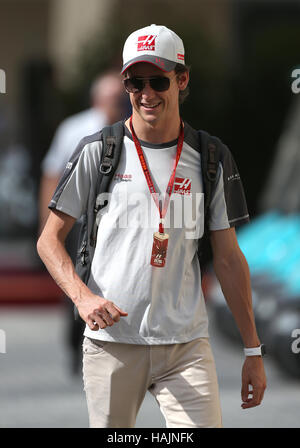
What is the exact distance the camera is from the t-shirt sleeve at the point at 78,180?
388 centimetres

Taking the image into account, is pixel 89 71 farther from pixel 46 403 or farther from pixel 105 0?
pixel 46 403

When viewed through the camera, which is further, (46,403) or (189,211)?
(46,403)

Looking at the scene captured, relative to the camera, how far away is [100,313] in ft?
11.9

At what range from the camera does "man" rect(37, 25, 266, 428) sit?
385 cm

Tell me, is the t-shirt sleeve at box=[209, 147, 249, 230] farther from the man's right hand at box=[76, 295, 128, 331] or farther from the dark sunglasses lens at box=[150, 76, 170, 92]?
the man's right hand at box=[76, 295, 128, 331]

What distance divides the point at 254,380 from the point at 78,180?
95 centimetres

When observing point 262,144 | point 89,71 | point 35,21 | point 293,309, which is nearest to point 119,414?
point 293,309

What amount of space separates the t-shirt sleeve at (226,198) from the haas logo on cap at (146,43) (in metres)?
0.46

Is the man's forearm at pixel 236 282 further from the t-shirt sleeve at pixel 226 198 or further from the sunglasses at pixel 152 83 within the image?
the sunglasses at pixel 152 83

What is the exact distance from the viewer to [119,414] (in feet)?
12.9

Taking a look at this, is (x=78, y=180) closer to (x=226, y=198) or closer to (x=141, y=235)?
(x=141, y=235)

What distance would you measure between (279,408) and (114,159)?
3.72 metres

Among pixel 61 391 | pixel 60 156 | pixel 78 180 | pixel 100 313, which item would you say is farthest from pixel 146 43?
pixel 61 391

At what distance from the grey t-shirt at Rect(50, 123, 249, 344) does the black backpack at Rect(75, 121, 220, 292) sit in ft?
0.08
